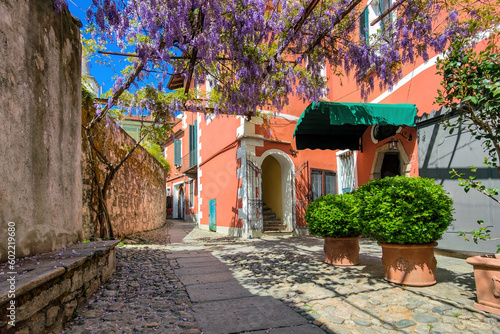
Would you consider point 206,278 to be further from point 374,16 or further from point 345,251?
point 374,16

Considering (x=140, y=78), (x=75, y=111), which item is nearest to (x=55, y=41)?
(x=75, y=111)

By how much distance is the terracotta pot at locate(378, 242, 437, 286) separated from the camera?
3.46 metres

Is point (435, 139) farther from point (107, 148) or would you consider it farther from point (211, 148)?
point (211, 148)

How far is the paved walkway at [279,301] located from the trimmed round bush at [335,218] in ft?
1.74

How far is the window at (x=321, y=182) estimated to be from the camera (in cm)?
1059

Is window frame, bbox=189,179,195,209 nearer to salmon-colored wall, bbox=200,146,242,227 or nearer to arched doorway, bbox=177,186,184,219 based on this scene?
arched doorway, bbox=177,186,184,219

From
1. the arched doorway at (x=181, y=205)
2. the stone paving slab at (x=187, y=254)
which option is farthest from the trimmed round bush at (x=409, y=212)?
the arched doorway at (x=181, y=205)

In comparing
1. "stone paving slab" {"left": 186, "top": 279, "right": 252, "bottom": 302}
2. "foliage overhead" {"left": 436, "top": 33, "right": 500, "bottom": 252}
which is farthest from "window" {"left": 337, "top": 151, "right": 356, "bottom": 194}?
"stone paving slab" {"left": 186, "top": 279, "right": 252, "bottom": 302}

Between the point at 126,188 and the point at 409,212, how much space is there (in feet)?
23.5

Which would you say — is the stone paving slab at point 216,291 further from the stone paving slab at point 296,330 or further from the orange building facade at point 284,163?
the orange building facade at point 284,163

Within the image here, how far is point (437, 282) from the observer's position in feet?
12.1

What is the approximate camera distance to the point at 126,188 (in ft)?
27.7

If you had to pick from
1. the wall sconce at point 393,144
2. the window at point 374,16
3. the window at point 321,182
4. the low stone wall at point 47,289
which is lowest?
the low stone wall at point 47,289

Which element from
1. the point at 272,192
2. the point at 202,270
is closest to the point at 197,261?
the point at 202,270
